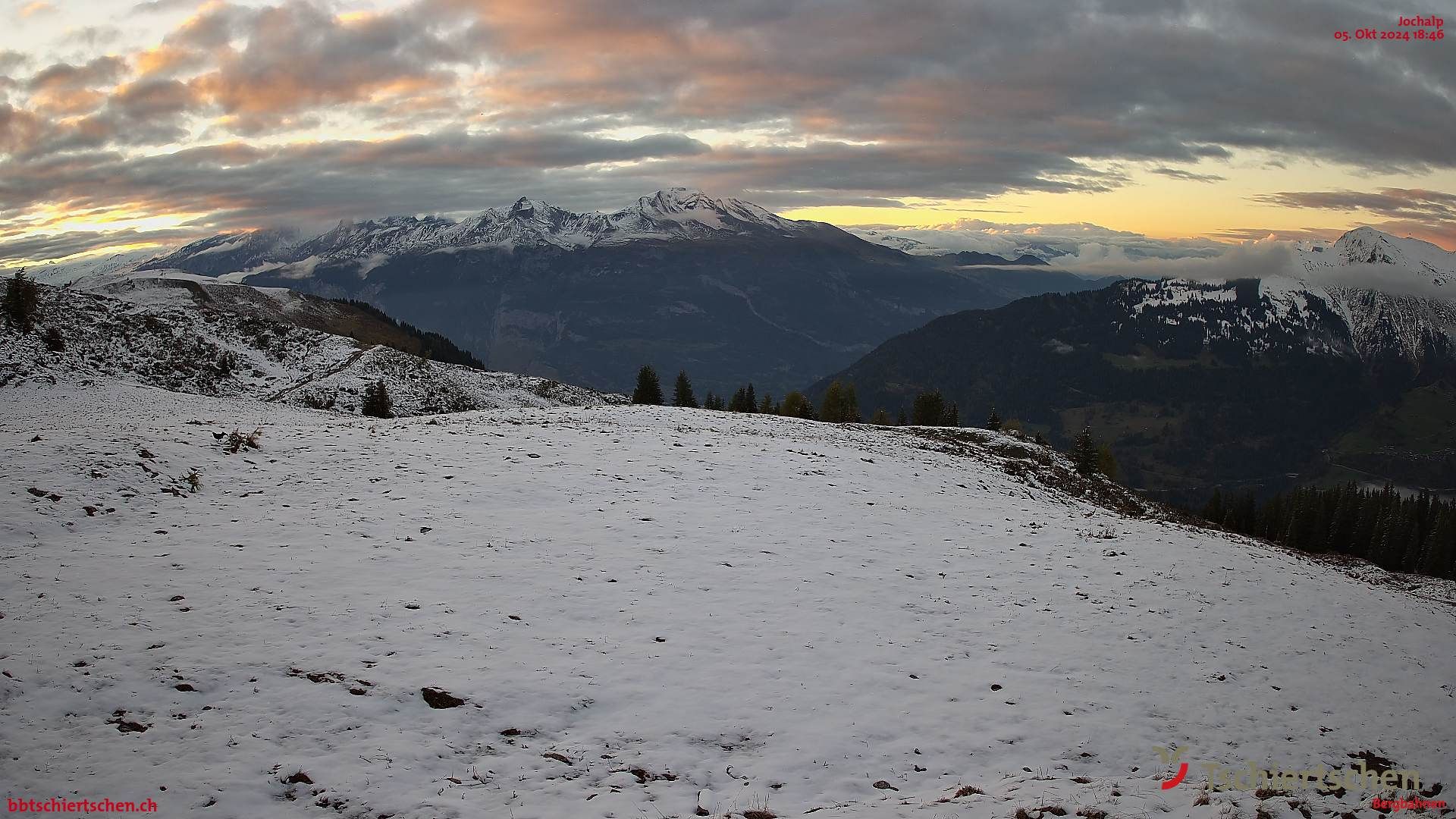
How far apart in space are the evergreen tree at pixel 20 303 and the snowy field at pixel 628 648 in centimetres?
4721

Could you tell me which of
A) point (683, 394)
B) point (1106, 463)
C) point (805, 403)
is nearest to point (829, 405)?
point (805, 403)

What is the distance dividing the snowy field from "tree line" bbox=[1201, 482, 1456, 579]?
65182 mm

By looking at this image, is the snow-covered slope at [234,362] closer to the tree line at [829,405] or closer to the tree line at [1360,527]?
the tree line at [829,405]

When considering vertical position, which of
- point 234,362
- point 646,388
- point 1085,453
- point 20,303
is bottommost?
point 1085,453

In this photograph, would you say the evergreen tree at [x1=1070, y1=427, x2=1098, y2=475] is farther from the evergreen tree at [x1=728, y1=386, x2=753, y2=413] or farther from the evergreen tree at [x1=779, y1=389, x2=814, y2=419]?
the evergreen tree at [x1=728, y1=386, x2=753, y2=413]

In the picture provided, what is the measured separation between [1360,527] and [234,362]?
12006 centimetres

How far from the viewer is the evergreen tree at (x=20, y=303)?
56312mm

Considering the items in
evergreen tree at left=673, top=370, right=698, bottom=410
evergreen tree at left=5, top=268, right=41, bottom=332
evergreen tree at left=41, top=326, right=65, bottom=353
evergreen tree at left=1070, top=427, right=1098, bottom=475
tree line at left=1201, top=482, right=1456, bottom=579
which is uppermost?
evergreen tree at left=5, top=268, right=41, bottom=332

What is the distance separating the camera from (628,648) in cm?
1406

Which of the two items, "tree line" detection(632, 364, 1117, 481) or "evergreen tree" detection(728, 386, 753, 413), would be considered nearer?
"tree line" detection(632, 364, 1117, 481)

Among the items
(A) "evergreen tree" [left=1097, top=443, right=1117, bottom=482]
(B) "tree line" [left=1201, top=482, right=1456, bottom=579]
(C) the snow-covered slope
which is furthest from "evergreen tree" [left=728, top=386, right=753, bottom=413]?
(B) "tree line" [left=1201, top=482, right=1456, bottom=579]

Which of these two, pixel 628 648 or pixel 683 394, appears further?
pixel 683 394

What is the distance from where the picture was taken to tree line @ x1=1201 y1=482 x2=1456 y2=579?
76.0 meters

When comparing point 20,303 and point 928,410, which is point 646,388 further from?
point 20,303
